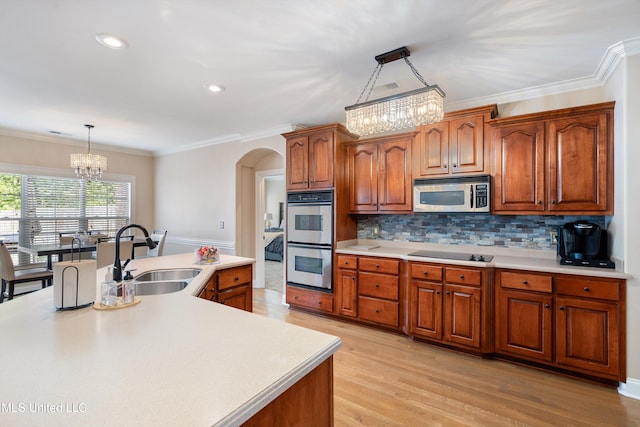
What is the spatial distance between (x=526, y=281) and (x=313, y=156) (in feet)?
8.72

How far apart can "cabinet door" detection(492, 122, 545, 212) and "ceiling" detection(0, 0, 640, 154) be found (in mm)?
487

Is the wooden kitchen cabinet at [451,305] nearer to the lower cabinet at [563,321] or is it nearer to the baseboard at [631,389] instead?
the lower cabinet at [563,321]

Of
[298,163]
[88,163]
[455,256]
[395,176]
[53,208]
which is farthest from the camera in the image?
[53,208]

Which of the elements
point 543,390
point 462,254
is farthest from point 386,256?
point 543,390

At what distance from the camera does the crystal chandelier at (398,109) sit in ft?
7.27

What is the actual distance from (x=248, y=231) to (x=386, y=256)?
274 cm

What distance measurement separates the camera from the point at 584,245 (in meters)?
2.54

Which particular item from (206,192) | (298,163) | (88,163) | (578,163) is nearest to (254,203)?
(206,192)

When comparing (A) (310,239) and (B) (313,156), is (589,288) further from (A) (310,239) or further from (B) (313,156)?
(B) (313,156)

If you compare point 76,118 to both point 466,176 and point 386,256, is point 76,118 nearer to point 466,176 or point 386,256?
point 386,256

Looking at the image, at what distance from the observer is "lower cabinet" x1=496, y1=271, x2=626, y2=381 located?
2.31 metres

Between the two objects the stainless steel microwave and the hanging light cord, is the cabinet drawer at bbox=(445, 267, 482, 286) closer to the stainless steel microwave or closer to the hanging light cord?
the stainless steel microwave

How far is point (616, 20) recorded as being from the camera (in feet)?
6.40

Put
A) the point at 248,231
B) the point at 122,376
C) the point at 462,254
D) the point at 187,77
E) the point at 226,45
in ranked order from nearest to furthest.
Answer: the point at 122,376 → the point at 226,45 → the point at 187,77 → the point at 462,254 → the point at 248,231
